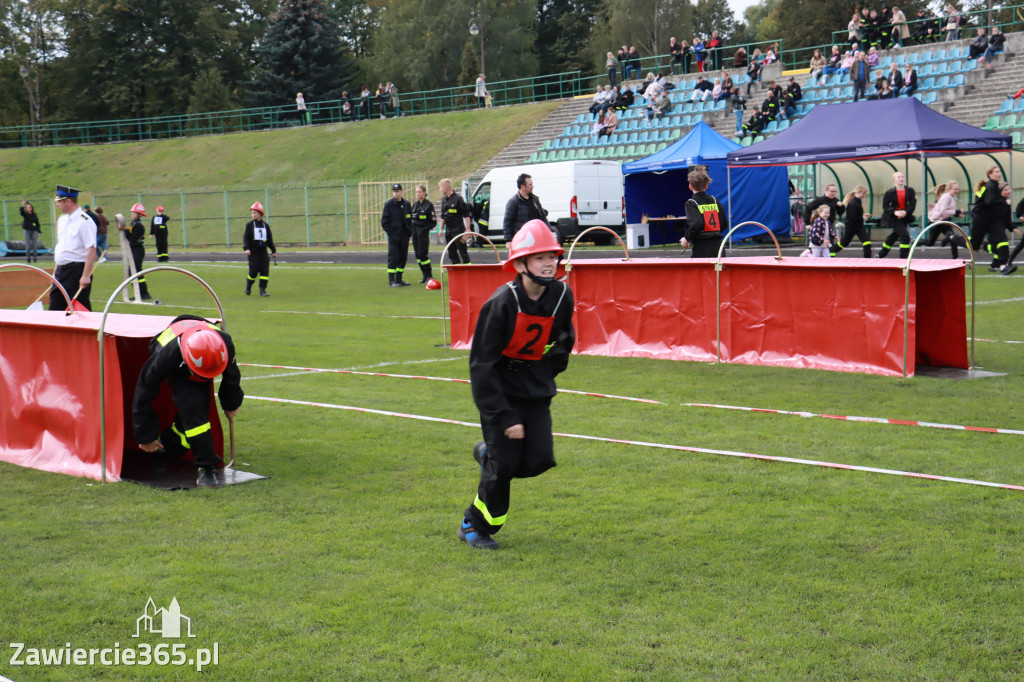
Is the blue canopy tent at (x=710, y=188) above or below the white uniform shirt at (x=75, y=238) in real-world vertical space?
above

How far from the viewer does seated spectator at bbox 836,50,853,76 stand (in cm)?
3891

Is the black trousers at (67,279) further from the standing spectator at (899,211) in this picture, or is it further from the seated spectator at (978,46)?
the seated spectator at (978,46)

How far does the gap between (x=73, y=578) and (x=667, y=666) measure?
3.01m

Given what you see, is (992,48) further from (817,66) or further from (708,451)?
(708,451)

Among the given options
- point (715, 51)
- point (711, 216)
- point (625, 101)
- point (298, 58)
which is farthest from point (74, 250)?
point (298, 58)

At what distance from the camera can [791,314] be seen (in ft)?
39.0

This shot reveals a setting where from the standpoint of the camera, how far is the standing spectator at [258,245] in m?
21.9

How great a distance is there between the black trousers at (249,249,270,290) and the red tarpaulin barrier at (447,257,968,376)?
933 centimetres

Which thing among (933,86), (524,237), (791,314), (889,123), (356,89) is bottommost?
(791,314)

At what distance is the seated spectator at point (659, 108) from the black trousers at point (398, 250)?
74.9 ft

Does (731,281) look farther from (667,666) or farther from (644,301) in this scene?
Result: (667,666)

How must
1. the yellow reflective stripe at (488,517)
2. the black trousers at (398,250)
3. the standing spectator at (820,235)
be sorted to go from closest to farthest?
the yellow reflective stripe at (488,517) → the standing spectator at (820,235) → the black trousers at (398,250)

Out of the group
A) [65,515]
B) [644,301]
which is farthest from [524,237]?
[644,301]

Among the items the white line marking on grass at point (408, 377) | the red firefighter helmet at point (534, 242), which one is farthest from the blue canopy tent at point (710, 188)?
the red firefighter helmet at point (534, 242)
